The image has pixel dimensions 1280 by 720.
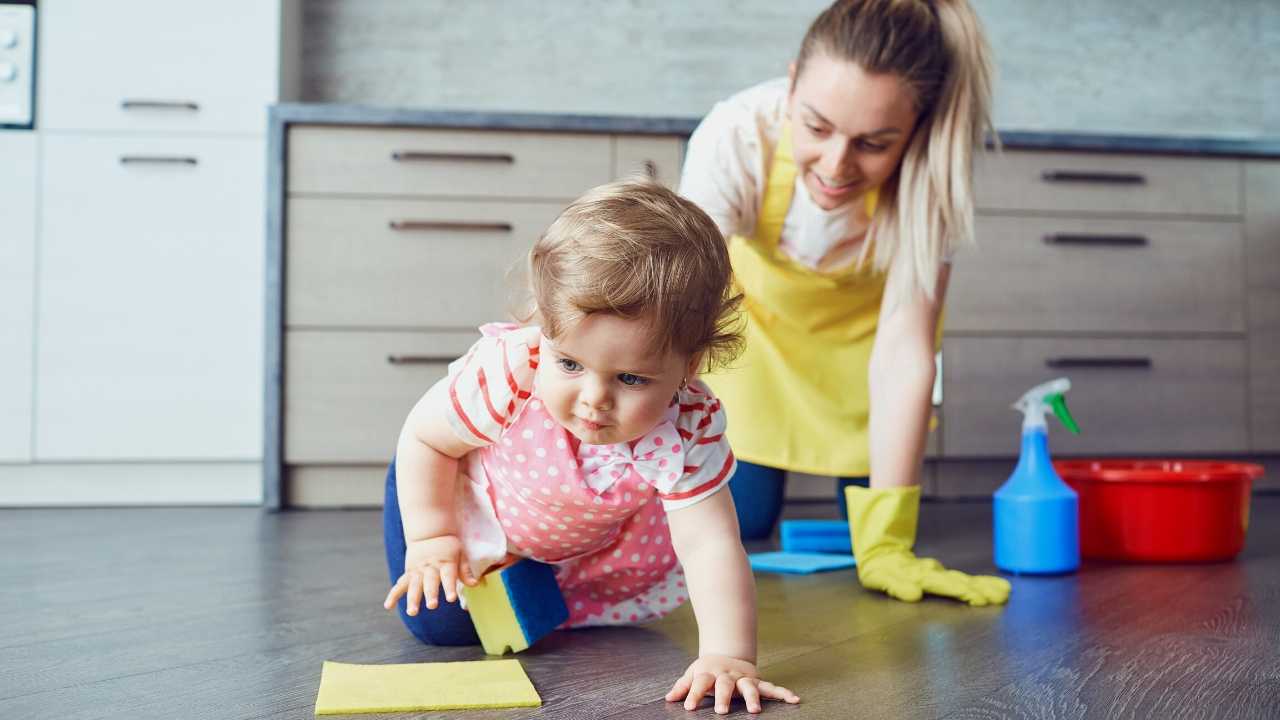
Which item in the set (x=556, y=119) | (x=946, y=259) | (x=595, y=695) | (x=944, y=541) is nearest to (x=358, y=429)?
(x=556, y=119)

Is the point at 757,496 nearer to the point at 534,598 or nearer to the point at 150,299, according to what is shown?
the point at 534,598

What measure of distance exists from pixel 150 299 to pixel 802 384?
150 cm

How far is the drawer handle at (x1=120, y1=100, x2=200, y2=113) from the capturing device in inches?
96.0

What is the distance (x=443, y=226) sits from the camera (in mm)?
2406

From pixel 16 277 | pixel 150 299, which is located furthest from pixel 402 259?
pixel 16 277

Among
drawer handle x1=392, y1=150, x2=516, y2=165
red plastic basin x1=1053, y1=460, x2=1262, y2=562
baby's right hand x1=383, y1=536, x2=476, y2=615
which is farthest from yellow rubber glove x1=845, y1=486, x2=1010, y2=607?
drawer handle x1=392, y1=150, x2=516, y2=165

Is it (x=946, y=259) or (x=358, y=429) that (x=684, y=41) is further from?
(x=946, y=259)

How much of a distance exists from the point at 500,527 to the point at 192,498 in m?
1.69

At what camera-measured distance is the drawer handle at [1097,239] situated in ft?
8.31

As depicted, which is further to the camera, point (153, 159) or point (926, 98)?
point (153, 159)

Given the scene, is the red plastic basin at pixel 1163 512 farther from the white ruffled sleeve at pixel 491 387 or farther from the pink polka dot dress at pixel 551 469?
the white ruffled sleeve at pixel 491 387

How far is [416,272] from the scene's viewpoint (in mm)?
2412

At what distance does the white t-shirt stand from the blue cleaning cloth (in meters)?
0.43

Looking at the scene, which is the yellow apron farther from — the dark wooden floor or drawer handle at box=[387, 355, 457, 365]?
drawer handle at box=[387, 355, 457, 365]
